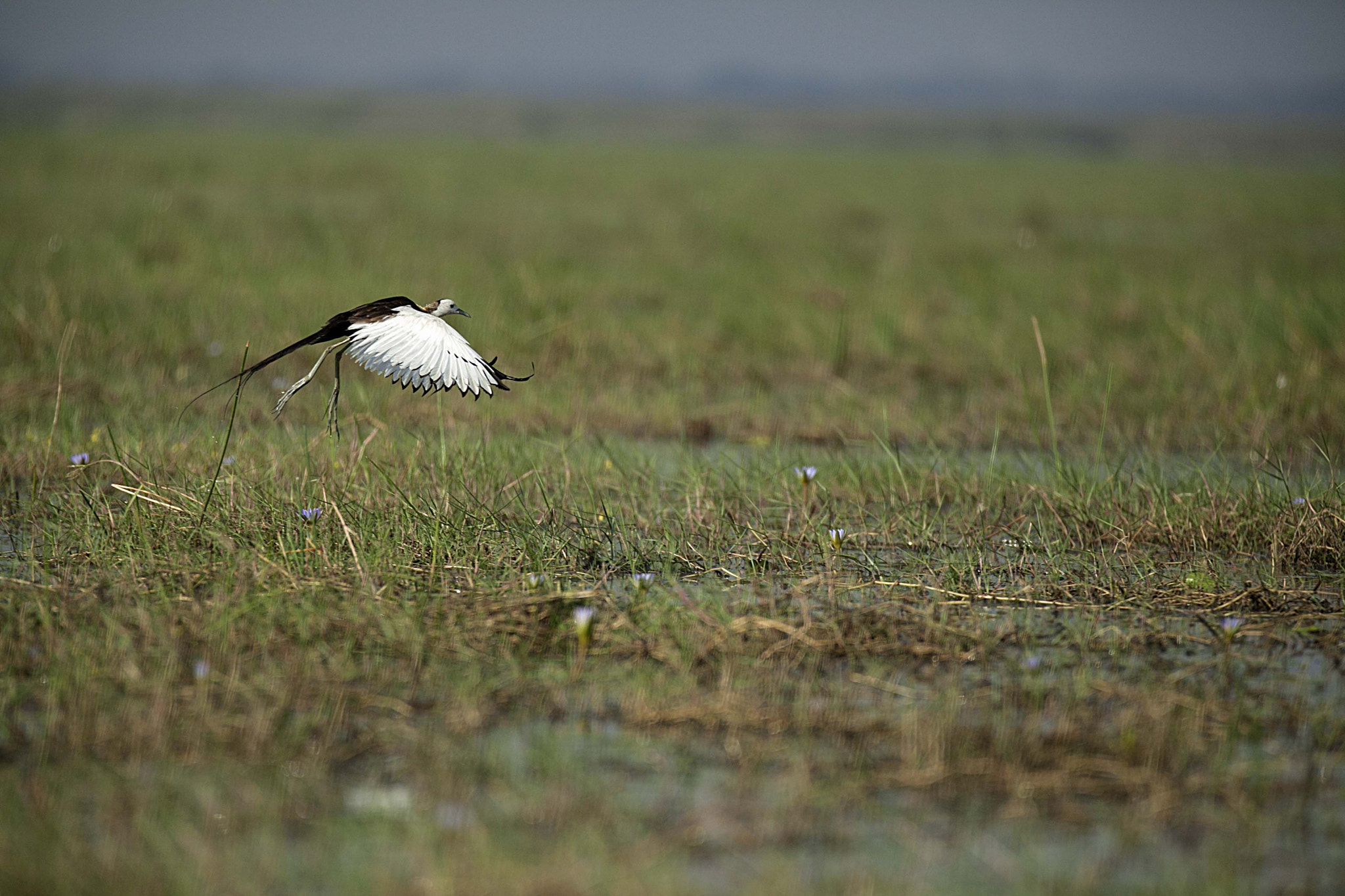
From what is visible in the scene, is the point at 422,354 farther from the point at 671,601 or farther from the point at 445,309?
the point at 671,601

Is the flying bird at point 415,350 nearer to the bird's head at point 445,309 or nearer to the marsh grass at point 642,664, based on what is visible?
the bird's head at point 445,309

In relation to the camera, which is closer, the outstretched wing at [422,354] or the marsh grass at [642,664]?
the marsh grass at [642,664]

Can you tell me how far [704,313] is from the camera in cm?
788

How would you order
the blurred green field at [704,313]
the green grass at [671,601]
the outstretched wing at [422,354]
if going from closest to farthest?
1. the green grass at [671,601]
2. the outstretched wing at [422,354]
3. the blurred green field at [704,313]

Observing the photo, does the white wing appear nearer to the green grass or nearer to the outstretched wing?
the outstretched wing

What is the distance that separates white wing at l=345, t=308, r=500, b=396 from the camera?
3.11 m

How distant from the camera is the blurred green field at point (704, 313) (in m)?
5.45

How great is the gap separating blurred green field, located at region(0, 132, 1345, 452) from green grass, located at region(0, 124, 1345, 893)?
43 mm

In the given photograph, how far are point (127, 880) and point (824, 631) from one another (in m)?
1.67

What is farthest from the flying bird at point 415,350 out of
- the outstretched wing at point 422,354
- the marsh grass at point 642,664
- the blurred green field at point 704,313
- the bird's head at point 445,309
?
the blurred green field at point 704,313

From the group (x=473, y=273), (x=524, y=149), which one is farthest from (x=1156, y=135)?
(x=473, y=273)

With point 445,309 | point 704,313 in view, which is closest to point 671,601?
point 445,309

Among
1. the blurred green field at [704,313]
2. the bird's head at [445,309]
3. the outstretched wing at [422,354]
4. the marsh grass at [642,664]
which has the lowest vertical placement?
the marsh grass at [642,664]

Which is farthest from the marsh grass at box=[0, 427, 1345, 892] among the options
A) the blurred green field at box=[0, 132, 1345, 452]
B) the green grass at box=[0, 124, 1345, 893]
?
the blurred green field at box=[0, 132, 1345, 452]
